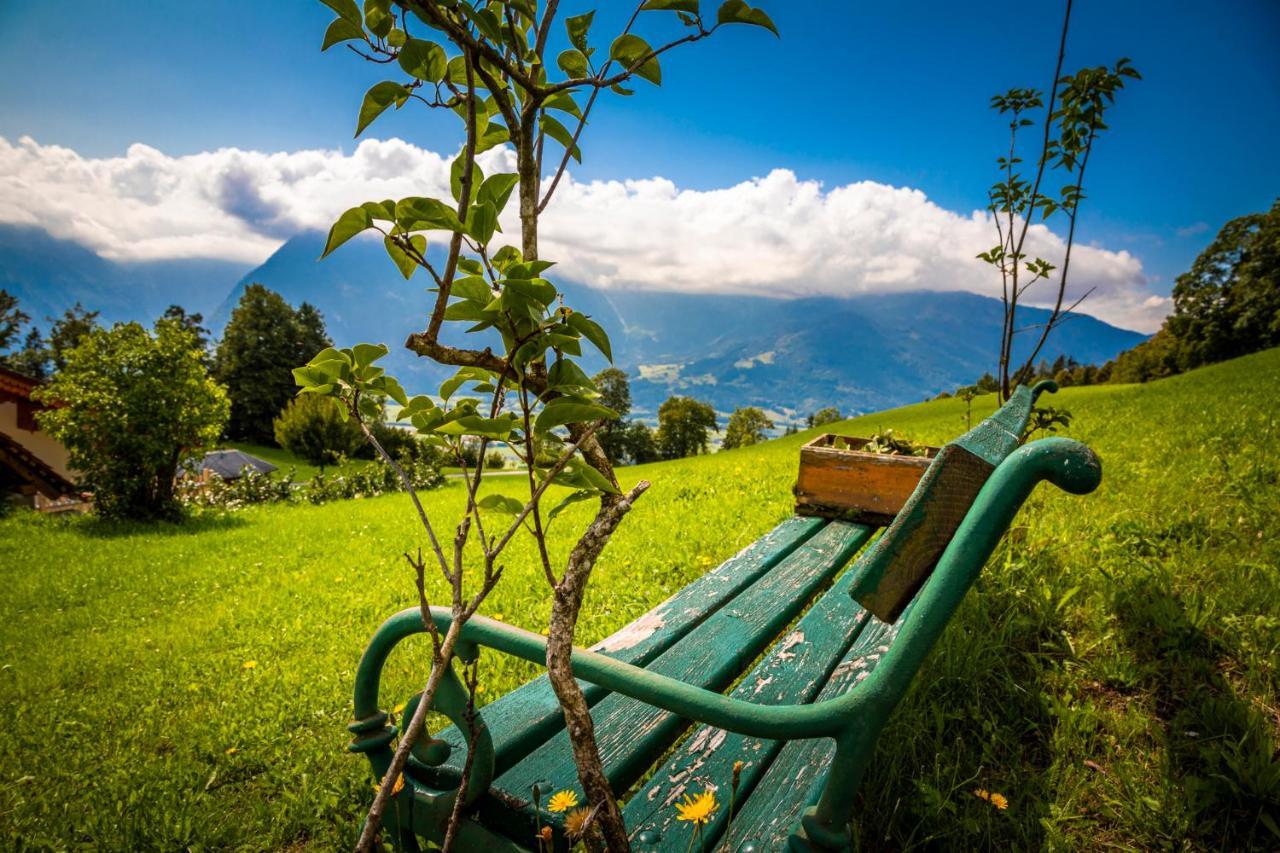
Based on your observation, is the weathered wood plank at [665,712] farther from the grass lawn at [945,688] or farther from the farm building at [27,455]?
the farm building at [27,455]

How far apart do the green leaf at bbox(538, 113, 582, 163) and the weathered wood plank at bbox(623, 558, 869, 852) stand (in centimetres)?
104

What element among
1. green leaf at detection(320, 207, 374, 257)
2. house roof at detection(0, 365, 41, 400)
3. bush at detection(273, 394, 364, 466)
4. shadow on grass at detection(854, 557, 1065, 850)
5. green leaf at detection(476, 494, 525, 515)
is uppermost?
green leaf at detection(320, 207, 374, 257)

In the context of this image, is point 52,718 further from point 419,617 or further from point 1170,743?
point 1170,743

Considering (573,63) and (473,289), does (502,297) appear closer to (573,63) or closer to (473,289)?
(473,289)

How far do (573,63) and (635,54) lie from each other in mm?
129

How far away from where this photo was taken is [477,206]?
32.1 inches

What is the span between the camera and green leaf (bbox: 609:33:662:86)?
3.11 ft

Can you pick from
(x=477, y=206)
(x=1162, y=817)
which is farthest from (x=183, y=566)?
(x=1162, y=817)

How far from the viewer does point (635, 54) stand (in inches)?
38.2

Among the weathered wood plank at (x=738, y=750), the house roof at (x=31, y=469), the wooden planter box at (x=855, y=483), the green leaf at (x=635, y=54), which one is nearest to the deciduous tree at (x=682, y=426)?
the house roof at (x=31, y=469)

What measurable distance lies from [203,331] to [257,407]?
663 inches

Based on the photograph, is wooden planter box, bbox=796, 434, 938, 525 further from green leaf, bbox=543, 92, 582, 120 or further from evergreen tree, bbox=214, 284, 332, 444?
evergreen tree, bbox=214, 284, 332, 444

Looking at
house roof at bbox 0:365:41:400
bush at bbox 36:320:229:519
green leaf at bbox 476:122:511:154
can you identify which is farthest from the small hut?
green leaf at bbox 476:122:511:154

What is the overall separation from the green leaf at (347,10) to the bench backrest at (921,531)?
1.19 meters
